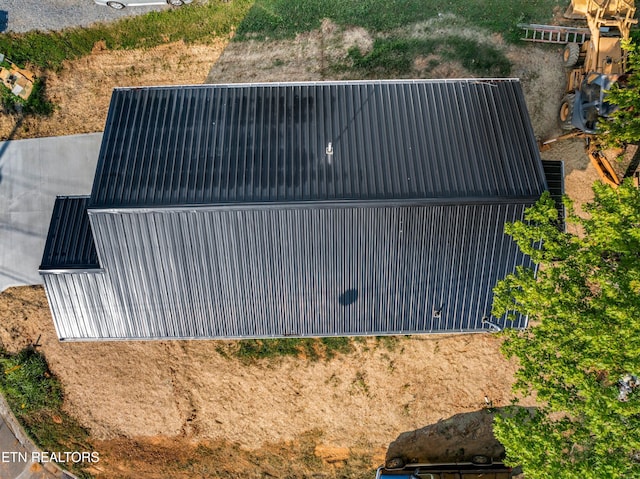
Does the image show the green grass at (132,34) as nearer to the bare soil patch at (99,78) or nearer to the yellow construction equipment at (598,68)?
the bare soil patch at (99,78)

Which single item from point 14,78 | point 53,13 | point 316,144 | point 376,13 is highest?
point 53,13

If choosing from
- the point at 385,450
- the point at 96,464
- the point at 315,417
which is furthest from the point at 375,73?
the point at 96,464

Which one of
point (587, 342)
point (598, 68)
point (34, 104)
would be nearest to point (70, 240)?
point (34, 104)

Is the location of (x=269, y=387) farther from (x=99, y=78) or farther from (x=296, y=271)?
(x=99, y=78)

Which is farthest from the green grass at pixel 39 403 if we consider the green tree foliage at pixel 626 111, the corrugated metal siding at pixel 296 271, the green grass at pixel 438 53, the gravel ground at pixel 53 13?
the green tree foliage at pixel 626 111

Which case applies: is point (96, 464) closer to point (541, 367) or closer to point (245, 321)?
point (245, 321)

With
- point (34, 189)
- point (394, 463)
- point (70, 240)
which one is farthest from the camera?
point (394, 463)

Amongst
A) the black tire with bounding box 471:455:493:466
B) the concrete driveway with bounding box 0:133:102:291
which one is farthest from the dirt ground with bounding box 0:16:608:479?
the black tire with bounding box 471:455:493:466
